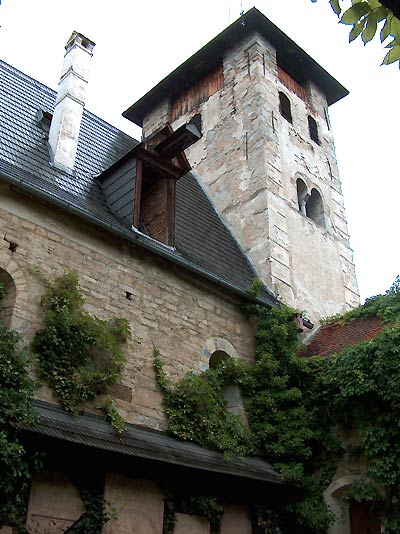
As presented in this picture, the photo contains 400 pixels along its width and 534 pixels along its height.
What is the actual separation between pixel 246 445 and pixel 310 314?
12.9 ft

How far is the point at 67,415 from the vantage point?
7.29 m

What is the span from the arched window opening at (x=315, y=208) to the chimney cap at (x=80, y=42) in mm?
6096

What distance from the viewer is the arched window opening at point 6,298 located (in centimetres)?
753

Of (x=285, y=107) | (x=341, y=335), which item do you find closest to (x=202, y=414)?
(x=341, y=335)

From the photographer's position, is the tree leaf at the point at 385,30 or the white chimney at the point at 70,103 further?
the white chimney at the point at 70,103

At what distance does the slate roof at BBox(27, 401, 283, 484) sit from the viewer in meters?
6.88

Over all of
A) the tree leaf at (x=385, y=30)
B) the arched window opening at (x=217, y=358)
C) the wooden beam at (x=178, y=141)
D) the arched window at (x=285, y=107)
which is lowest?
the tree leaf at (x=385, y=30)

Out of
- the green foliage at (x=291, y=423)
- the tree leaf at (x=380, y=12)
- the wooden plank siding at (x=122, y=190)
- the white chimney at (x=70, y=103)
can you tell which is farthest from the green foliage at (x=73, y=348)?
the tree leaf at (x=380, y=12)

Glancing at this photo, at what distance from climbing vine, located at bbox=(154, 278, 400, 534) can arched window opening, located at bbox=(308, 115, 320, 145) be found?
23.2 feet

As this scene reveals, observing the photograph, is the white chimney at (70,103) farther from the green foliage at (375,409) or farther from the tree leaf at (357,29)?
the tree leaf at (357,29)

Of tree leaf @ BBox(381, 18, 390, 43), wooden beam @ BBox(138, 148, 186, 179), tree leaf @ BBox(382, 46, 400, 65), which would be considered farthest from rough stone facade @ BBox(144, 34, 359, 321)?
tree leaf @ BBox(381, 18, 390, 43)

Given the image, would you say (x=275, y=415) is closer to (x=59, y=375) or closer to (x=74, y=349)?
(x=74, y=349)

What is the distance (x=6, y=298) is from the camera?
773cm

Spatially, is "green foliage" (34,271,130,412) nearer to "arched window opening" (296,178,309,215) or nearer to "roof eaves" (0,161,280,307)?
"roof eaves" (0,161,280,307)
